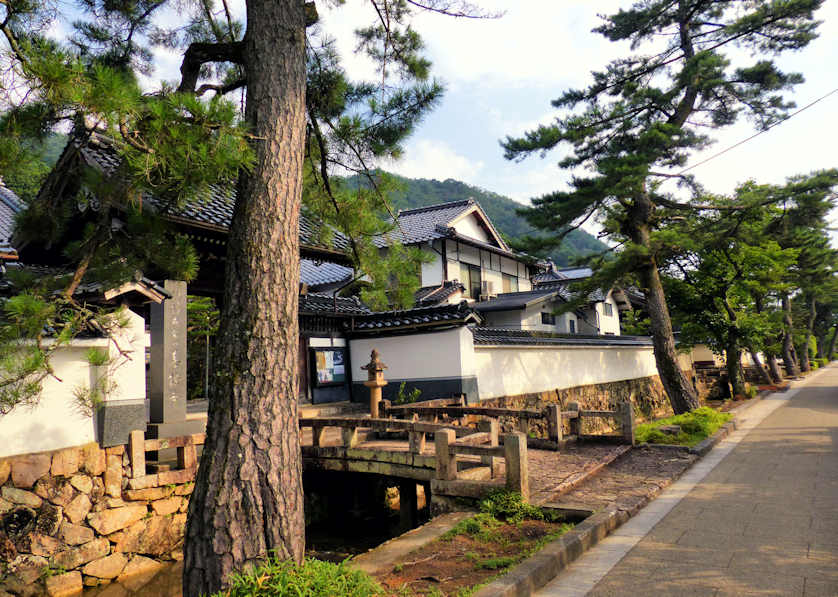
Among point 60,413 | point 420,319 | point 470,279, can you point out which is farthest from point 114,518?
point 470,279

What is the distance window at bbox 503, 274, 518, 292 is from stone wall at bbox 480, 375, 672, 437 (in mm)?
8359

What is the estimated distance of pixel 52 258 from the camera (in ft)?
38.6

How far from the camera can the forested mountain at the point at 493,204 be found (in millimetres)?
71312

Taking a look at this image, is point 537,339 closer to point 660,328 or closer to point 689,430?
point 660,328

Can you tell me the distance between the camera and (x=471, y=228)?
88.3ft

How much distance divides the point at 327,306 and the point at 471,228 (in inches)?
515

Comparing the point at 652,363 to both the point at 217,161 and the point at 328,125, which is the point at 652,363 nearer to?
the point at 328,125

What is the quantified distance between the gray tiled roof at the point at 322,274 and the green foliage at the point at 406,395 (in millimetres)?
6306

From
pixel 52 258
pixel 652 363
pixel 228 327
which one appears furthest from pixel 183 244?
pixel 652 363

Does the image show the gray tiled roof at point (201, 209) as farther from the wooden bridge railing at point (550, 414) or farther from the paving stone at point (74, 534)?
the paving stone at point (74, 534)

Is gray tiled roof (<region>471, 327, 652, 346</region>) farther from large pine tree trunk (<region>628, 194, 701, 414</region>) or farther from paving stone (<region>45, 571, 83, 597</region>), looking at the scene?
paving stone (<region>45, 571, 83, 597</region>)

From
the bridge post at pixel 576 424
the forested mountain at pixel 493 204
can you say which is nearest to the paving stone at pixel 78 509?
the bridge post at pixel 576 424

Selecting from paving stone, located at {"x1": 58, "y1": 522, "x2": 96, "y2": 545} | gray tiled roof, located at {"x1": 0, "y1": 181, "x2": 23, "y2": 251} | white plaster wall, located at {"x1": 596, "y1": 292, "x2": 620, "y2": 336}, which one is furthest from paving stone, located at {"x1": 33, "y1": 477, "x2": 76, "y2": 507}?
white plaster wall, located at {"x1": 596, "y1": 292, "x2": 620, "y2": 336}

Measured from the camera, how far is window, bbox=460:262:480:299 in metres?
25.3
